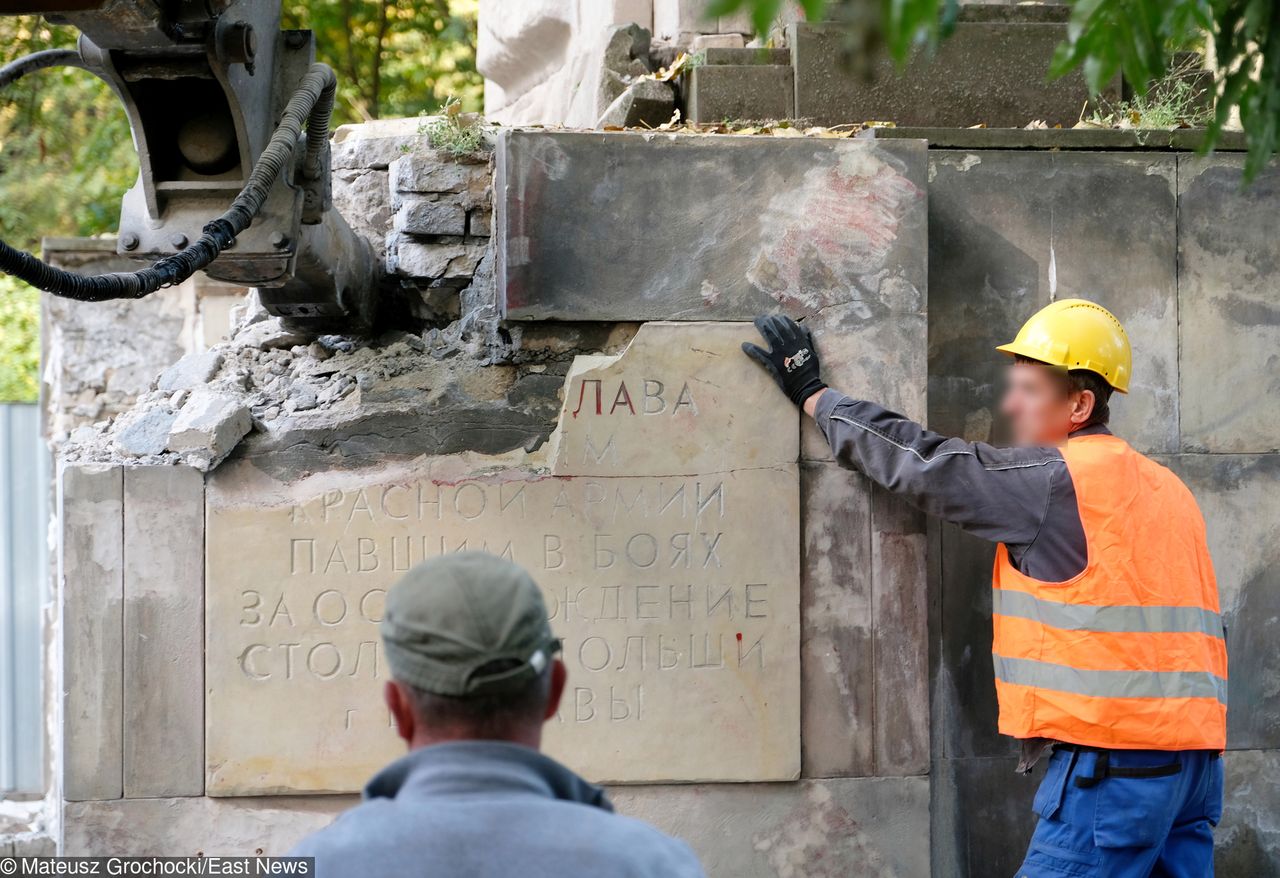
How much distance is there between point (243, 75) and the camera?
12.0ft

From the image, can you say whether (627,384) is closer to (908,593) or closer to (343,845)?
(908,593)

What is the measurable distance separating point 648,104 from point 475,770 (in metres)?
4.00

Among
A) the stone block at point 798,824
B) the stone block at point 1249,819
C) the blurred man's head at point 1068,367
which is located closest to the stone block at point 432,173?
the blurred man's head at point 1068,367

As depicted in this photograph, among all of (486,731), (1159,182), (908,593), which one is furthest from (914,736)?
(486,731)

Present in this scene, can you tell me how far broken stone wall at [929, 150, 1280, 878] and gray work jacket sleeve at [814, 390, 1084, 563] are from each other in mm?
546

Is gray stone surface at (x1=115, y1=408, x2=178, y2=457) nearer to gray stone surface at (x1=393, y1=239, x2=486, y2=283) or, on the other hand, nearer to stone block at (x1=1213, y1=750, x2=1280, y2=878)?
gray stone surface at (x1=393, y1=239, x2=486, y2=283)

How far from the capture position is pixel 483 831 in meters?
1.70

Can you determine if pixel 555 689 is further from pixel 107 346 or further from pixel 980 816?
pixel 107 346

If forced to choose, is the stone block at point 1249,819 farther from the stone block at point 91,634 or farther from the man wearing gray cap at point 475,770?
the stone block at point 91,634

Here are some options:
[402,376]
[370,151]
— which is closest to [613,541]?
[402,376]

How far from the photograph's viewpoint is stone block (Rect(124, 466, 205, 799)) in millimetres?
4258

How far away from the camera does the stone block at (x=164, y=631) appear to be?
426 cm

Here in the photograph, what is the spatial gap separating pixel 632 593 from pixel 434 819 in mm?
2687

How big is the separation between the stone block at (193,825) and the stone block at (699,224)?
1765 millimetres
